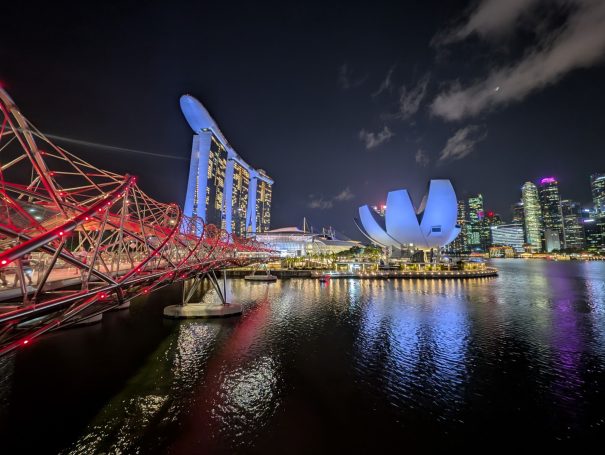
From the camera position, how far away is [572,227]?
142m

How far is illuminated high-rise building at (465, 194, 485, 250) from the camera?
171m

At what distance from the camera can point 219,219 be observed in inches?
3912

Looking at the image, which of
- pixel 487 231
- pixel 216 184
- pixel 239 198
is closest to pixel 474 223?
pixel 487 231

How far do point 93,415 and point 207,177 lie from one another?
84821 mm

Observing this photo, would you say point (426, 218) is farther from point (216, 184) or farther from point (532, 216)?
point (532, 216)

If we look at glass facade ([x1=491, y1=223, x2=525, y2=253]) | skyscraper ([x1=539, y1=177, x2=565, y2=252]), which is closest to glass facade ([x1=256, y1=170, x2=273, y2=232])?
glass facade ([x1=491, y1=223, x2=525, y2=253])

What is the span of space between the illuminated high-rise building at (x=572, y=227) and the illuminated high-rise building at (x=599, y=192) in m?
8.65

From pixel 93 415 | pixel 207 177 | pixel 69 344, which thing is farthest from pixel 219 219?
pixel 93 415

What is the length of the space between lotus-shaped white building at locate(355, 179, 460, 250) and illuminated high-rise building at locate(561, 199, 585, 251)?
13735 cm

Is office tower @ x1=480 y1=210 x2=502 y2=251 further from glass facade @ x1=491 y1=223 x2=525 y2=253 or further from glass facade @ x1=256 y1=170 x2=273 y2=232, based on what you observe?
glass facade @ x1=256 y1=170 x2=273 y2=232

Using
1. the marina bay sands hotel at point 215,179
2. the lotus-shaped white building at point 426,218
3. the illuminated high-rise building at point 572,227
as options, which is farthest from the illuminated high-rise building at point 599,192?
the marina bay sands hotel at point 215,179

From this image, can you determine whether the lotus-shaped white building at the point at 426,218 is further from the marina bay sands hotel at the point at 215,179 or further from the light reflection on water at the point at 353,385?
the marina bay sands hotel at the point at 215,179

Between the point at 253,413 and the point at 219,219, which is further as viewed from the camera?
the point at 219,219

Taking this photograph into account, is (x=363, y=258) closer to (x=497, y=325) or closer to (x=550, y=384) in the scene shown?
(x=497, y=325)
